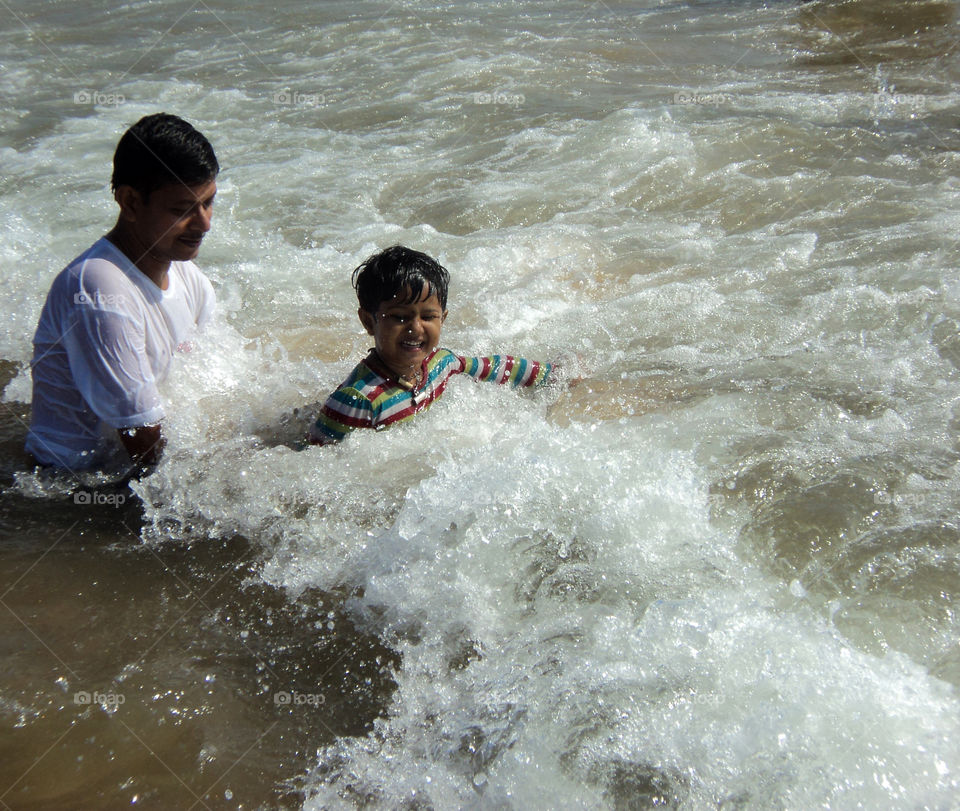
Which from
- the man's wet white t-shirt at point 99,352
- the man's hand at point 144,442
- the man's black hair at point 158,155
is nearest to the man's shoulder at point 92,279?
the man's wet white t-shirt at point 99,352

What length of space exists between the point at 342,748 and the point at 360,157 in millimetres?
6253

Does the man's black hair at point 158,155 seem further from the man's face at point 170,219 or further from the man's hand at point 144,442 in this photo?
the man's hand at point 144,442

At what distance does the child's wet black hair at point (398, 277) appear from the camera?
3.31m

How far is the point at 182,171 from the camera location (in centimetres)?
317

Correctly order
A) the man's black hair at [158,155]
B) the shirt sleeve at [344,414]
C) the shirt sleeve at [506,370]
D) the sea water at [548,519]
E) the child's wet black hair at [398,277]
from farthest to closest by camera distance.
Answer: the shirt sleeve at [506,370] < the shirt sleeve at [344,414] < the child's wet black hair at [398,277] < the man's black hair at [158,155] < the sea water at [548,519]

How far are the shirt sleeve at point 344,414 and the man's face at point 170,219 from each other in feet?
2.77

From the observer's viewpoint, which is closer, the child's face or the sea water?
the sea water

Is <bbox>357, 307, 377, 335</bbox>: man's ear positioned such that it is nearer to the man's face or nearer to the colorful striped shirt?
the colorful striped shirt

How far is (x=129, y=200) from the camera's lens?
321 cm

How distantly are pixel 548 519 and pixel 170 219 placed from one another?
1.86 metres

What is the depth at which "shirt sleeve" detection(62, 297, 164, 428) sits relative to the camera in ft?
10.3

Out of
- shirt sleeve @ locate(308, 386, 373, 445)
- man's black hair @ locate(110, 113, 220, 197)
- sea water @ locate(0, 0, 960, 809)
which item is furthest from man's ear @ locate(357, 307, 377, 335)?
man's black hair @ locate(110, 113, 220, 197)

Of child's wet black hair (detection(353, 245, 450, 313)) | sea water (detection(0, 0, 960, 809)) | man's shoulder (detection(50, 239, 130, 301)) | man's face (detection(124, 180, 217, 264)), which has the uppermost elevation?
man's face (detection(124, 180, 217, 264))

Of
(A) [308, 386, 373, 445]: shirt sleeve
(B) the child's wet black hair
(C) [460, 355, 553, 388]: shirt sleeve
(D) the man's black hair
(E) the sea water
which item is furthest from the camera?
(C) [460, 355, 553, 388]: shirt sleeve
